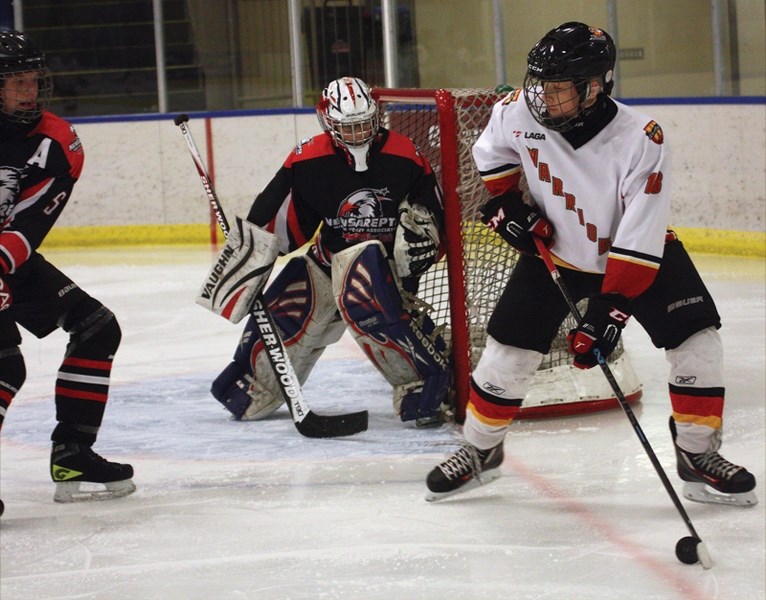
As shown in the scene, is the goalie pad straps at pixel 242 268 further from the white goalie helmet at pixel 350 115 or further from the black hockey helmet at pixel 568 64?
the black hockey helmet at pixel 568 64

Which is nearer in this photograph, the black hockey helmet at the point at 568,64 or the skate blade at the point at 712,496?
the black hockey helmet at the point at 568,64

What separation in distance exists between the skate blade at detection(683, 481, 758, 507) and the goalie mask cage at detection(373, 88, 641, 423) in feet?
2.47

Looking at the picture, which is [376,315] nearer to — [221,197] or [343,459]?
[343,459]

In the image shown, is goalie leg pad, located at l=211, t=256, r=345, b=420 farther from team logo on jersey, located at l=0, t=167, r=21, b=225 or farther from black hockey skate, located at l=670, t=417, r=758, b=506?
black hockey skate, located at l=670, t=417, r=758, b=506

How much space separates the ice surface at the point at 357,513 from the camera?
2.52 meters

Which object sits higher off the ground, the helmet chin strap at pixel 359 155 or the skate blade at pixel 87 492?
the helmet chin strap at pixel 359 155

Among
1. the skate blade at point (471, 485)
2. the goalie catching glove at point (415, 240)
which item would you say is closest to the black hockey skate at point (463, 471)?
the skate blade at point (471, 485)

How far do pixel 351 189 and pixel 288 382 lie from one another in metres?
0.57

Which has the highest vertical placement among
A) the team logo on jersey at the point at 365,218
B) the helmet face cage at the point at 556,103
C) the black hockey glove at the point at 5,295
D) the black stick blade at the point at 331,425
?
the helmet face cage at the point at 556,103

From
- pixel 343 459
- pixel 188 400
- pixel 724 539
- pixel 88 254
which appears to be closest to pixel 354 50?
pixel 88 254

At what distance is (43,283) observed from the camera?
9.78ft

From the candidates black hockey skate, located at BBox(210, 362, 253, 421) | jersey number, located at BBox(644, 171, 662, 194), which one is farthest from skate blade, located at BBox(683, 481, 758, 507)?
black hockey skate, located at BBox(210, 362, 253, 421)

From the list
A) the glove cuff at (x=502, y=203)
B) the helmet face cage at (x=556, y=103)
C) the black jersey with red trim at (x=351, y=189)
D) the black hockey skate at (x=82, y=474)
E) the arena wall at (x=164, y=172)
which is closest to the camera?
the helmet face cage at (x=556, y=103)

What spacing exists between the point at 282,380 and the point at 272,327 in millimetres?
157
